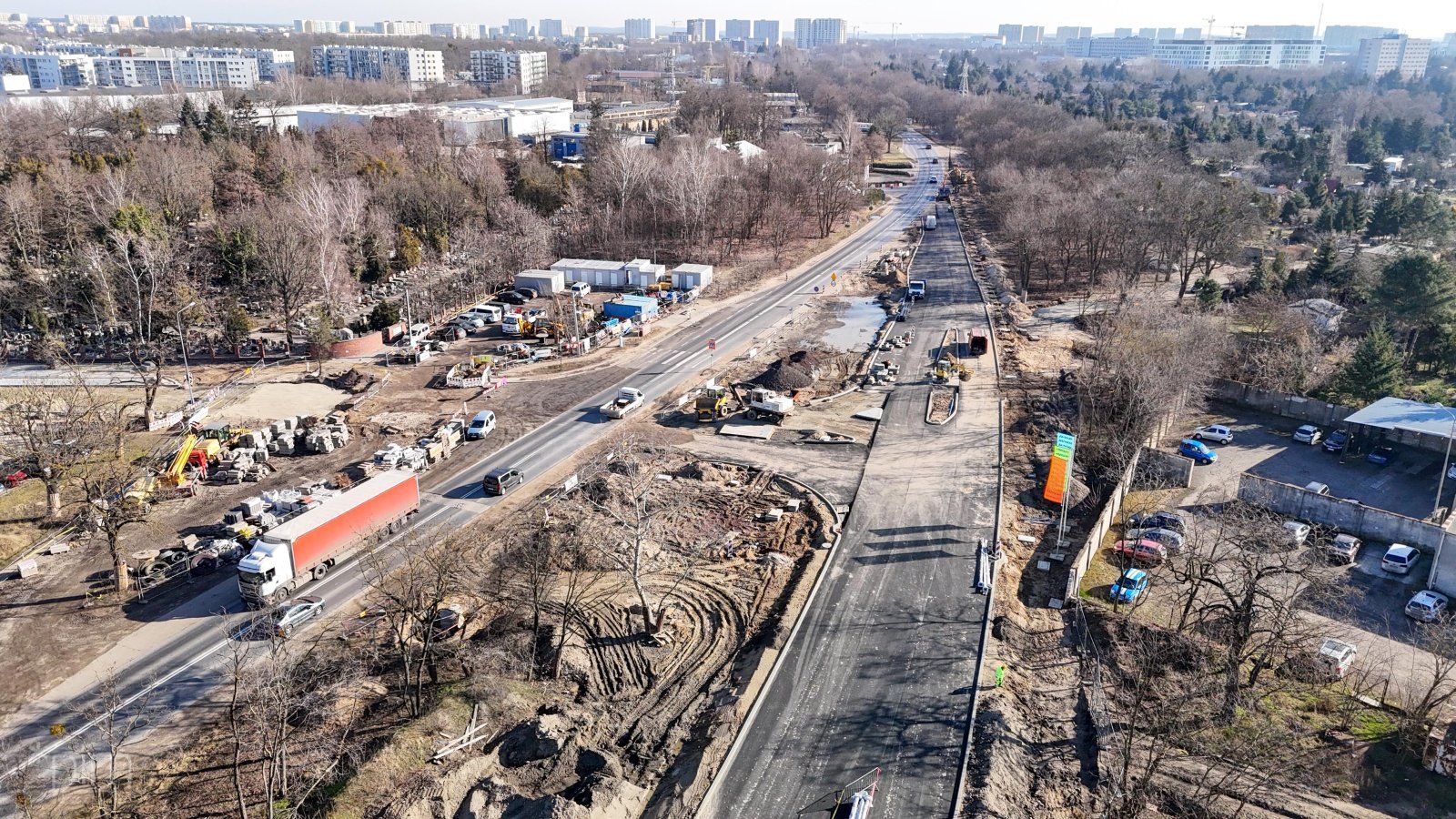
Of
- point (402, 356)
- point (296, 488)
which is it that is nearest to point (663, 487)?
point (296, 488)

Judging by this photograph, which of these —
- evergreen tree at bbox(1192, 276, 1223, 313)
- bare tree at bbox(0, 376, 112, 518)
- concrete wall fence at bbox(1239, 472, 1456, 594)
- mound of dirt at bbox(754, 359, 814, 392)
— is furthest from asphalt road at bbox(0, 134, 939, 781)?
evergreen tree at bbox(1192, 276, 1223, 313)

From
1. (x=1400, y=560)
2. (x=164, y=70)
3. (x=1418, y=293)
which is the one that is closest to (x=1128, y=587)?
(x=1400, y=560)

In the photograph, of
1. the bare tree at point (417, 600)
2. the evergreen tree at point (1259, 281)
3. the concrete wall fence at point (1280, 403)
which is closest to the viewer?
the bare tree at point (417, 600)

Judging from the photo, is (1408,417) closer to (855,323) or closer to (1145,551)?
(1145,551)

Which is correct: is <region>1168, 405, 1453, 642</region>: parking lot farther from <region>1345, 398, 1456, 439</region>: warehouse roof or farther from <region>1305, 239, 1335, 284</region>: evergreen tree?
<region>1305, 239, 1335, 284</region>: evergreen tree

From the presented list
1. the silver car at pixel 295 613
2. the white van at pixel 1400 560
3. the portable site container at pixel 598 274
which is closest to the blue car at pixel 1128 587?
the white van at pixel 1400 560

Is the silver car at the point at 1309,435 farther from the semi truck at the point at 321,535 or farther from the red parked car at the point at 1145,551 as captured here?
the semi truck at the point at 321,535

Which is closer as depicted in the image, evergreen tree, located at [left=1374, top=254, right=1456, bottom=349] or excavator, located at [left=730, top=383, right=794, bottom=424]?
excavator, located at [left=730, top=383, right=794, bottom=424]
